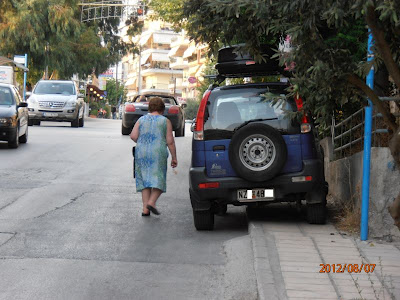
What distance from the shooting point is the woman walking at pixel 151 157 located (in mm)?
11977

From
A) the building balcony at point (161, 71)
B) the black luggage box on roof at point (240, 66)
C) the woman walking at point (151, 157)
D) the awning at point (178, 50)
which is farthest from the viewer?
the building balcony at point (161, 71)

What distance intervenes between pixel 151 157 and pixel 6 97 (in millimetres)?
11225

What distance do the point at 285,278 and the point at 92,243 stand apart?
303 cm

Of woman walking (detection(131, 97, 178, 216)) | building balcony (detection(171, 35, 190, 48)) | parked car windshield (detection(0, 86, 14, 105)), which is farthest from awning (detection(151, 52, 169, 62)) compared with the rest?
woman walking (detection(131, 97, 178, 216))

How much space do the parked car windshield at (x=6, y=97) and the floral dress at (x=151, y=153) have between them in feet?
35.3

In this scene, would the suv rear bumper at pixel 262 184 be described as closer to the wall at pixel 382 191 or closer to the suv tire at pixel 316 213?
the suv tire at pixel 316 213

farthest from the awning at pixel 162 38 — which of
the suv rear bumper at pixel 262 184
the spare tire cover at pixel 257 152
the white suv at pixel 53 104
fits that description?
the spare tire cover at pixel 257 152

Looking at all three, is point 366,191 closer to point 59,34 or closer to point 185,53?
point 59,34

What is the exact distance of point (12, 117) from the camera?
21109 mm

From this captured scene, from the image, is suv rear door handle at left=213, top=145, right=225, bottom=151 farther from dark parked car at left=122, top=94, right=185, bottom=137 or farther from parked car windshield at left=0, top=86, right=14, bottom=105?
dark parked car at left=122, top=94, right=185, bottom=137

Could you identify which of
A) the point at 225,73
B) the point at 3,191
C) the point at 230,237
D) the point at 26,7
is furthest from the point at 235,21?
the point at 26,7

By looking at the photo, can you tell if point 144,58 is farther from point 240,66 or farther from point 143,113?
point 240,66

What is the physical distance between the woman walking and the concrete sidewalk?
5.26 ft

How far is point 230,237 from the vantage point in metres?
10.7
